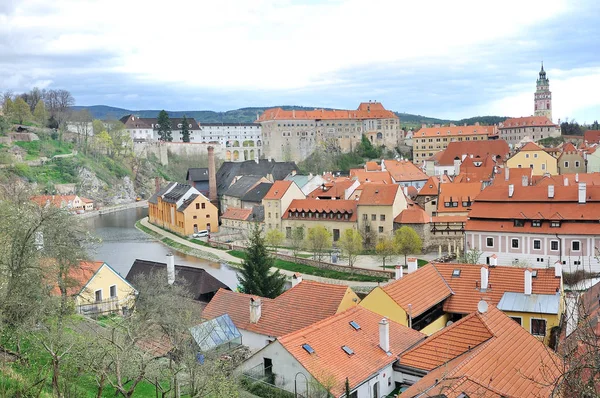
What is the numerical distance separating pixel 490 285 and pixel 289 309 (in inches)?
270

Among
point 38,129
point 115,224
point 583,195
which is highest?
point 38,129

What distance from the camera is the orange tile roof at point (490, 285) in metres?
18.4

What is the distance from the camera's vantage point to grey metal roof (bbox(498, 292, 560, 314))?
17578 millimetres

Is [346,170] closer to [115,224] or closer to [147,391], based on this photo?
[115,224]

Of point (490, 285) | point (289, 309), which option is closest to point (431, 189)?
point (490, 285)

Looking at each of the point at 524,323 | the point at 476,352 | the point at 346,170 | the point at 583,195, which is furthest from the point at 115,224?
the point at 476,352

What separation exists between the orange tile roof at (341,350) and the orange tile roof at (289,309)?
1890 millimetres

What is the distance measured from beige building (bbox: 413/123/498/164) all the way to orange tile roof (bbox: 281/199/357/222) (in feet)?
172

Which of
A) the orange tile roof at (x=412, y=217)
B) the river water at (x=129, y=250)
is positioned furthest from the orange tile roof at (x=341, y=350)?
the orange tile roof at (x=412, y=217)

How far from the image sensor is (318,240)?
1459 inches

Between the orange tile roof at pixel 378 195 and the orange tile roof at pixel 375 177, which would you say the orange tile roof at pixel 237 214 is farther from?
the orange tile roof at pixel 378 195

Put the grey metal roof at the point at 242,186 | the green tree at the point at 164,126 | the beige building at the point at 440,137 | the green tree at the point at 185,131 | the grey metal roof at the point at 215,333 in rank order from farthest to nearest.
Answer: the green tree at the point at 185,131
the green tree at the point at 164,126
the beige building at the point at 440,137
the grey metal roof at the point at 242,186
the grey metal roof at the point at 215,333

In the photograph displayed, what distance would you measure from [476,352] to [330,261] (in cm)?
2539

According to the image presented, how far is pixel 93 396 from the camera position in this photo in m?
11.8
